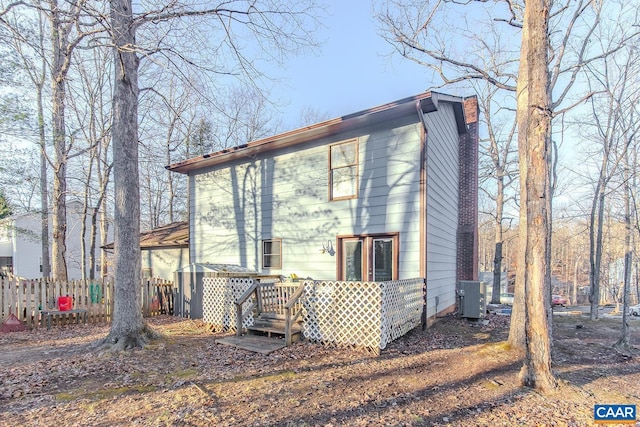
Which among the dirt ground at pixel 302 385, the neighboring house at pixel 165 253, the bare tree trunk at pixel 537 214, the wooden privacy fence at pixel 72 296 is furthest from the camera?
the neighboring house at pixel 165 253

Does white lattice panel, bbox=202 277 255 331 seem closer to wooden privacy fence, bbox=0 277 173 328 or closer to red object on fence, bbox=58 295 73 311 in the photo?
wooden privacy fence, bbox=0 277 173 328

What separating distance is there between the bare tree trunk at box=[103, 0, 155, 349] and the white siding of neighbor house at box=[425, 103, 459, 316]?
6584 mm

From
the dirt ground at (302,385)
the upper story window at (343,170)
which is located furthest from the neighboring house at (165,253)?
the upper story window at (343,170)

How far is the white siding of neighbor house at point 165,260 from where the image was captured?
554 inches

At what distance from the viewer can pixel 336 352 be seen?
642 cm

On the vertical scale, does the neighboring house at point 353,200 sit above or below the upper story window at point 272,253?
above

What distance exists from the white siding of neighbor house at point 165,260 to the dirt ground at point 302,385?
669 centimetres

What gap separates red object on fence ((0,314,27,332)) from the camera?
874 cm

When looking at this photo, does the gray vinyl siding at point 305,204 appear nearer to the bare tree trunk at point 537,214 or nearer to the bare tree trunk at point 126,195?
the bare tree trunk at point 537,214

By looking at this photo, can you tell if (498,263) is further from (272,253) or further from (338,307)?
(338,307)

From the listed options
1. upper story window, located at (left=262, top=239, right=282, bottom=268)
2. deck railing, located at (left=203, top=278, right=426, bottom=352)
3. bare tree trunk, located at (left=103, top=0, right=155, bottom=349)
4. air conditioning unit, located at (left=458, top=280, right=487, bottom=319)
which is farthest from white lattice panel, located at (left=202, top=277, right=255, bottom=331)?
air conditioning unit, located at (left=458, top=280, right=487, bottom=319)

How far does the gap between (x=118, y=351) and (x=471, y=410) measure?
5992mm

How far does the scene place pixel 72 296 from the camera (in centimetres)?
990

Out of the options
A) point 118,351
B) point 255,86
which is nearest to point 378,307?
point 118,351
